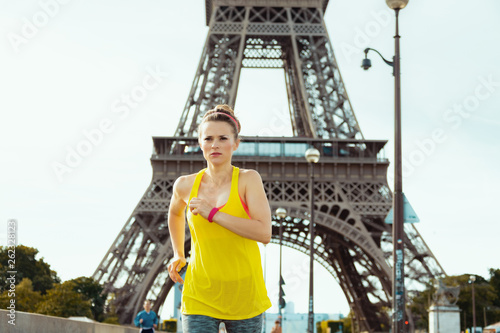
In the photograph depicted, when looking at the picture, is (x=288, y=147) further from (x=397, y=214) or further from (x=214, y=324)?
(x=214, y=324)

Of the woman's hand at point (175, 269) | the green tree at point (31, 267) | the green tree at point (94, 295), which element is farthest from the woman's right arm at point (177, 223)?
the green tree at point (31, 267)

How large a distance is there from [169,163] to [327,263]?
15151 mm

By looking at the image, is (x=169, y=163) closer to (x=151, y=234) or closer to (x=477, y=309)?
(x=151, y=234)

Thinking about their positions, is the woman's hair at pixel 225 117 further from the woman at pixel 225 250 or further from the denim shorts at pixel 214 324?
the denim shorts at pixel 214 324

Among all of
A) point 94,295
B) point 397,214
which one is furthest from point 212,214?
point 94,295

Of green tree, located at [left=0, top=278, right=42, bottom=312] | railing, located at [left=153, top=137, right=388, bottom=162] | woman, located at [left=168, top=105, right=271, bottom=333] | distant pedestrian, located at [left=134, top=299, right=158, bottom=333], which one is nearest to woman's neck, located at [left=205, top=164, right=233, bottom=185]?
woman, located at [left=168, top=105, right=271, bottom=333]

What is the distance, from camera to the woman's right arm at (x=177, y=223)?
446cm

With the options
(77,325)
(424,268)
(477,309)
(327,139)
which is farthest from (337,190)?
(77,325)

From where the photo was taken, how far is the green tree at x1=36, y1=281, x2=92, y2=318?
1372 inches

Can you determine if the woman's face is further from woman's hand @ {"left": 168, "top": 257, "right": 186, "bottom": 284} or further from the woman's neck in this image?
woman's hand @ {"left": 168, "top": 257, "right": 186, "bottom": 284}

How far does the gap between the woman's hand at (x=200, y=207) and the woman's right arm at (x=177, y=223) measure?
0.38 meters

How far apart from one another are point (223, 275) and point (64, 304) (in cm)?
3481

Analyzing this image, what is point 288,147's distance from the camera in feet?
134

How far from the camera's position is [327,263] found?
4866cm
